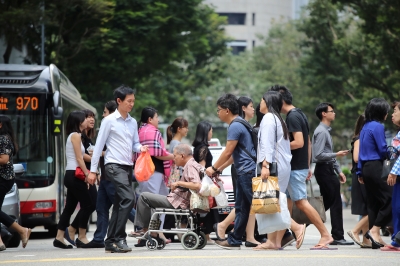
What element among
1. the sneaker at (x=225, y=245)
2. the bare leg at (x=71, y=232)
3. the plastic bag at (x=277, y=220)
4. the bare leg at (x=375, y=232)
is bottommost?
the bare leg at (x=71, y=232)

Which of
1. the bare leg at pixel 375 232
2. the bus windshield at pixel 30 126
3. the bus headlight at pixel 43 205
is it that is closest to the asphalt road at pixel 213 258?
the bare leg at pixel 375 232

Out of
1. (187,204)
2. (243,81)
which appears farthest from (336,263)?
(243,81)

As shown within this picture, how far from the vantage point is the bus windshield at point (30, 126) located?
17.4m

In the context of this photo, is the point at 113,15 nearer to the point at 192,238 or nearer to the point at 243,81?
the point at 192,238

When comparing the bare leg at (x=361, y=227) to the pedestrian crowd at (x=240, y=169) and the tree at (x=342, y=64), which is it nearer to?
the pedestrian crowd at (x=240, y=169)

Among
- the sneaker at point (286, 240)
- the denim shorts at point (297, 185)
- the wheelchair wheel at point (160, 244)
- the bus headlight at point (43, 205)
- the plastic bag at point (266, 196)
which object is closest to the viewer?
the plastic bag at point (266, 196)

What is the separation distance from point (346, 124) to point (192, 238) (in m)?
32.2

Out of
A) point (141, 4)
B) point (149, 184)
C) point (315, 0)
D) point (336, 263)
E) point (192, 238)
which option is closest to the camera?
point (336, 263)

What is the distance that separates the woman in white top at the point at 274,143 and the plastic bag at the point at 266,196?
3.3 inches

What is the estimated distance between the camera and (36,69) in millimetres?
17859

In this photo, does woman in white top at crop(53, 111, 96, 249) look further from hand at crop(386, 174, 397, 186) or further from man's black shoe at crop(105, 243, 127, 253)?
hand at crop(386, 174, 397, 186)

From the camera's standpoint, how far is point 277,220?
11000 mm

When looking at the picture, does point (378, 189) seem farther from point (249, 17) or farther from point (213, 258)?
point (249, 17)

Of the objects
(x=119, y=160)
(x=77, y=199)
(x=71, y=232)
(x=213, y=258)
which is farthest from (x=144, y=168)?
(x=71, y=232)
